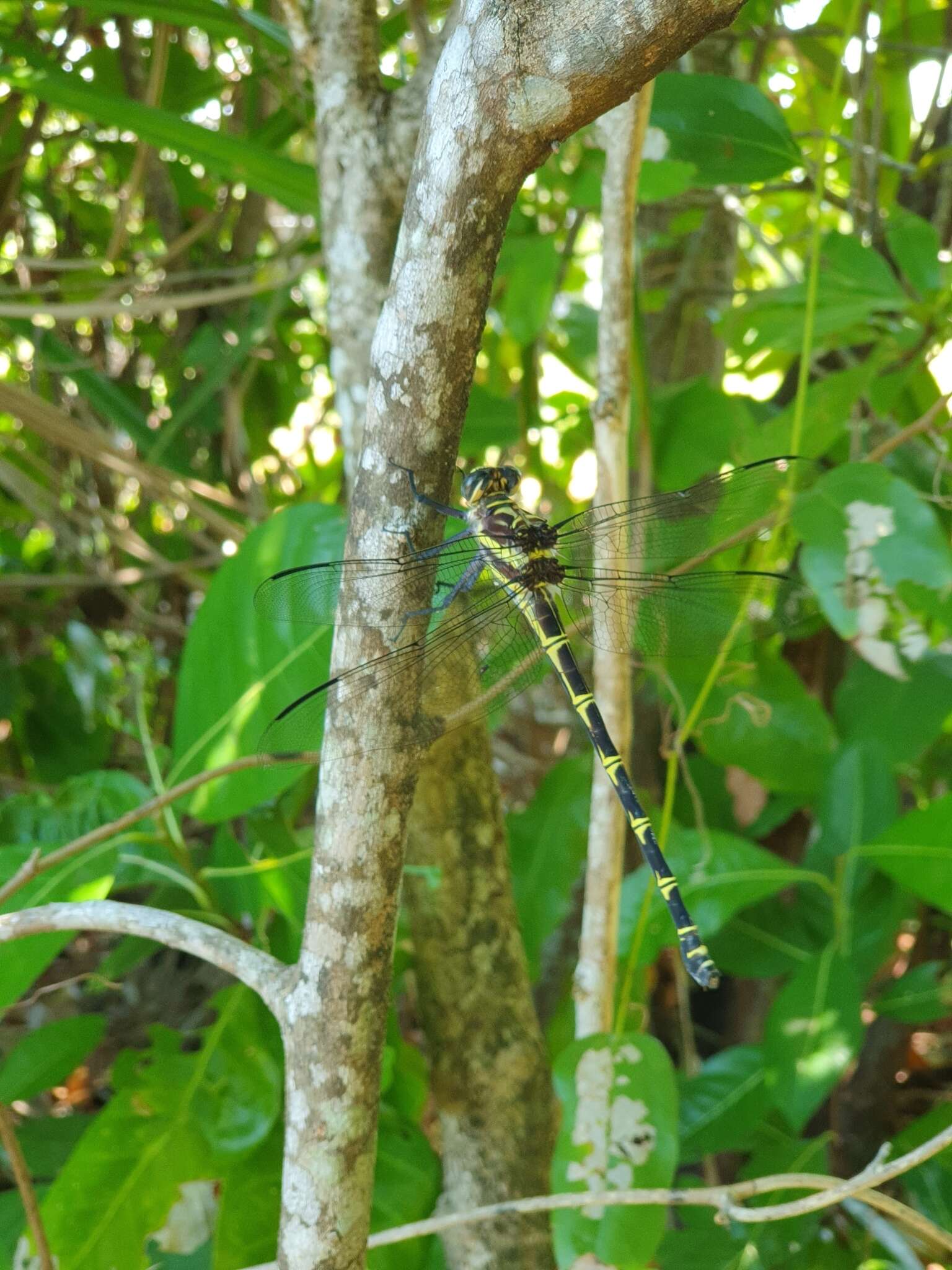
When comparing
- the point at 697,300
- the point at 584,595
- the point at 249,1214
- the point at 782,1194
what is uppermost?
the point at 697,300

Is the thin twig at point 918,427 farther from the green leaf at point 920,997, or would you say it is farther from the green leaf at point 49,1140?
the green leaf at point 49,1140

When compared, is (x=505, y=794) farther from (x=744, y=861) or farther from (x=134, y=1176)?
(x=134, y=1176)

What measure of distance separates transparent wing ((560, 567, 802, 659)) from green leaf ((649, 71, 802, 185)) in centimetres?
Result: 41

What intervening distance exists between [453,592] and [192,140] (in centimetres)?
62

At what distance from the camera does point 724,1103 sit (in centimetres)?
123

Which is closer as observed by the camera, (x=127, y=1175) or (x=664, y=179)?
(x=127, y=1175)

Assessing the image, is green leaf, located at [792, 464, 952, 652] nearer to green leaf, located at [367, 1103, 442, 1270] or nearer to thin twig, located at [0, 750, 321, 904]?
thin twig, located at [0, 750, 321, 904]

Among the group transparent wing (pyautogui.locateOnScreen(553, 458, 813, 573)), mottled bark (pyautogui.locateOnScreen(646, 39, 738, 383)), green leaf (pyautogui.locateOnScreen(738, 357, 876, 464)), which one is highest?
mottled bark (pyautogui.locateOnScreen(646, 39, 738, 383))

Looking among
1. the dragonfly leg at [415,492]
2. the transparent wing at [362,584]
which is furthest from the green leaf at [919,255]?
the dragonfly leg at [415,492]

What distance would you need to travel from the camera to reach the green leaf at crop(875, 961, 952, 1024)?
1.26m

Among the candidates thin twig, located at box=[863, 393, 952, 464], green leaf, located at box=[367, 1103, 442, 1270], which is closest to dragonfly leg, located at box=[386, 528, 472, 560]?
thin twig, located at box=[863, 393, 952, 464]

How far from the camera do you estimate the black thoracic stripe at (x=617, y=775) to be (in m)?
0.93

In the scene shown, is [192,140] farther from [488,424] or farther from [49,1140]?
[49,1140]

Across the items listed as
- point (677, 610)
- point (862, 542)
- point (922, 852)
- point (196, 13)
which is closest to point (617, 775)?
point (677, 610)
